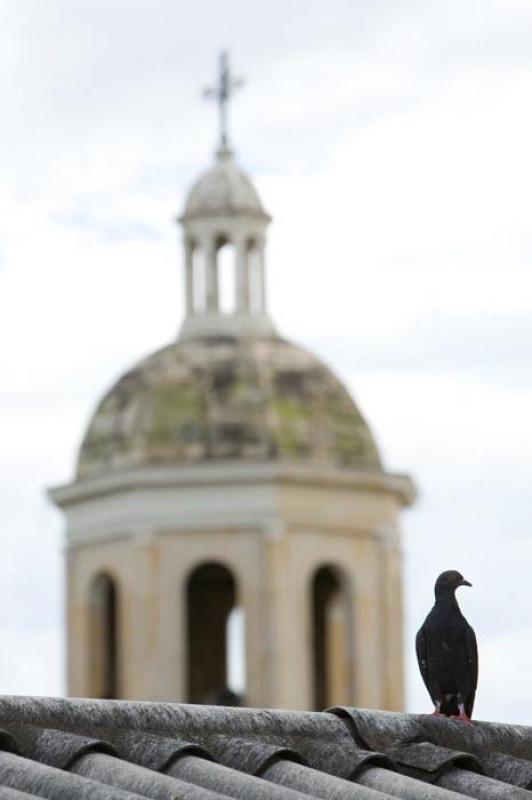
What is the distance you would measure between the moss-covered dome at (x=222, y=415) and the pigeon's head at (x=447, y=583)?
136 ft

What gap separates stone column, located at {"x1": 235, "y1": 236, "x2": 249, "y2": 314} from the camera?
5681 centimetres

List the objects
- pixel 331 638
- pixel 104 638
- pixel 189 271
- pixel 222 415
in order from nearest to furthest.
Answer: pixel 189 271 < pixel 222 415 < pixel 104 638 < pixel 331 638

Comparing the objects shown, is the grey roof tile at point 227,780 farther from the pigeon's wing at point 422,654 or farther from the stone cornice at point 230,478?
the stone cornice at point 230,478

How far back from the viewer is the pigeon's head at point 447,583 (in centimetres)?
1509

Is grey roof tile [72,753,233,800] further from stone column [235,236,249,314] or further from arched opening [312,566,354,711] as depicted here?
arched opening [312,566,354,711]

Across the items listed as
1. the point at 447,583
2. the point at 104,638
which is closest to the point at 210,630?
the point at 104,638

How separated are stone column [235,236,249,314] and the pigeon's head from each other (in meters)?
41.5

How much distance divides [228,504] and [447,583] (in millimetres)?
42623

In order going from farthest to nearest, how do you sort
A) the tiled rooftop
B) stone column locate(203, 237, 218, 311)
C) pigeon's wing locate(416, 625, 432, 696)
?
stone column locate(203, 237, 218, 311)
pigeon's wing locate(416, 625, 432, 696)
the tiled rooftop

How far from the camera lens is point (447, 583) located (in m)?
15.1

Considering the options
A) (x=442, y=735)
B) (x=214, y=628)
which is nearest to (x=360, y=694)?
(x=214, y=628)

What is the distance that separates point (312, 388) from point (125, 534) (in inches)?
124

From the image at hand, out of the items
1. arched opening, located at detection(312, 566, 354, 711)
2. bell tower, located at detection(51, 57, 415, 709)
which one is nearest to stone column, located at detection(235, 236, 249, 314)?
bell tower, located at detection(51, 57, 415, 709)

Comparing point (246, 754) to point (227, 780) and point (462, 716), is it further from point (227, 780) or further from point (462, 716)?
point (462, 716)
